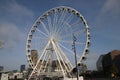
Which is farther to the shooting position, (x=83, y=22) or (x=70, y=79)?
(x=83, y=22)

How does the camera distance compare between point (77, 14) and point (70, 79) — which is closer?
point (70, 79)

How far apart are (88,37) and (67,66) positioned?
925 cm

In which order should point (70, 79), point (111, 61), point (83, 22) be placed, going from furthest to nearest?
point (111, 61), point (83, 22), point (70, 79)

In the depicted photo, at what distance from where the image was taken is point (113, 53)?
413 feet

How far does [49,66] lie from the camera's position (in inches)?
2000

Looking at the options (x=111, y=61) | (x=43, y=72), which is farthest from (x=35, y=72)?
→ (x=111, y=61)

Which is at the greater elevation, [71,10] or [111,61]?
[71,10]

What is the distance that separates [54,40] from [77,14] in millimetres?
9506

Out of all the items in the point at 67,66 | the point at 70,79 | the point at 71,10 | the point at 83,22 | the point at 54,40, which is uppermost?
the point at 71,10

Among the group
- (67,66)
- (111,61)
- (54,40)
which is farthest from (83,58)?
(111,61)

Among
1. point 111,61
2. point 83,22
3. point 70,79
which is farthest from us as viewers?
point 111,61

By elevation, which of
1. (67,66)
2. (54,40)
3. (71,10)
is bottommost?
(67,66)

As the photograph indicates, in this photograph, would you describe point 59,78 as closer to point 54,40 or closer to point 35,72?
point 35,72

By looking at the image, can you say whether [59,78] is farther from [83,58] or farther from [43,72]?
[83,58]
